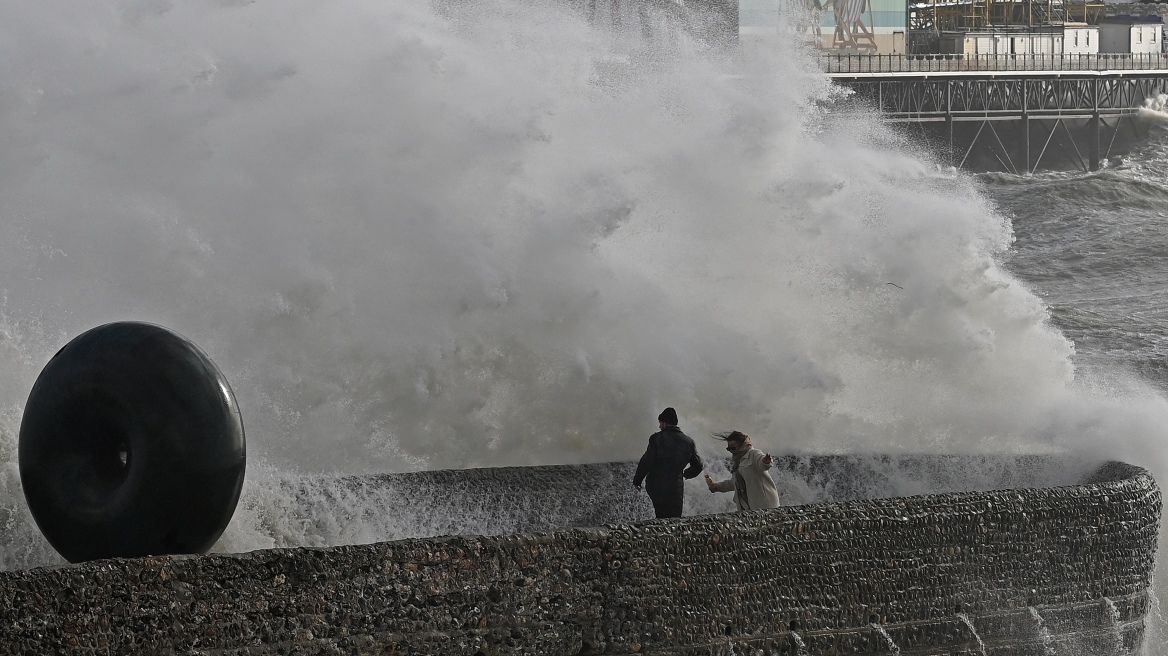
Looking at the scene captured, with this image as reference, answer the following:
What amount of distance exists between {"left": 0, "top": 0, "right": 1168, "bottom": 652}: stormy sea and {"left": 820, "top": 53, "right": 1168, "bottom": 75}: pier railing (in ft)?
118

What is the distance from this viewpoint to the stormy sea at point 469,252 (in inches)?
438

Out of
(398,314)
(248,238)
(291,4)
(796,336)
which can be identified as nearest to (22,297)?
(248,238)

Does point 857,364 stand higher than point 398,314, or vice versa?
point 398,314

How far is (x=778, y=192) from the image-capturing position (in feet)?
41.3

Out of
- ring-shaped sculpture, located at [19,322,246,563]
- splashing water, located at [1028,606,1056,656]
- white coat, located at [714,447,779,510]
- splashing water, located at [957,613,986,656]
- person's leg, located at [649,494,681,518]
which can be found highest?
ring-shaped sculpture, located at [19,322,246,563]

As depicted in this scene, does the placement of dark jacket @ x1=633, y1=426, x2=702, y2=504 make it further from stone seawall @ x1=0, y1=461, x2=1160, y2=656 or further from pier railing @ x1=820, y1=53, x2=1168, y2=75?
pier railing @ x1=820, y1=53, x2=1168, y2=75

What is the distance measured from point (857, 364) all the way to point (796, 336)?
0.58m

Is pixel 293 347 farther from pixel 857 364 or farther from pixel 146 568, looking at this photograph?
pixel 146 568

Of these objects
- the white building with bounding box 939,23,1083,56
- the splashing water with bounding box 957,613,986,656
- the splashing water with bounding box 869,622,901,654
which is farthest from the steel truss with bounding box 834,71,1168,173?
the splashing water with bounding box 869,622,901,654

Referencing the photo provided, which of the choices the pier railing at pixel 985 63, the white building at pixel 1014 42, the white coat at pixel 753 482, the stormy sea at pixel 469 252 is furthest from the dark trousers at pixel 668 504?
the white building at pixel 1014 42

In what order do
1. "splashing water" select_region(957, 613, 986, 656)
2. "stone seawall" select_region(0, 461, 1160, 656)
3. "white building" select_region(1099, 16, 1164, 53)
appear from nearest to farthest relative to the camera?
"stone seawall" select_region(0, 461, 1160, 656) → "splashing water" select_region(957, 613, 986, 656) → "white building" select_region(1099, 16, 1164, 53)

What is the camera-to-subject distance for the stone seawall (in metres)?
5.00

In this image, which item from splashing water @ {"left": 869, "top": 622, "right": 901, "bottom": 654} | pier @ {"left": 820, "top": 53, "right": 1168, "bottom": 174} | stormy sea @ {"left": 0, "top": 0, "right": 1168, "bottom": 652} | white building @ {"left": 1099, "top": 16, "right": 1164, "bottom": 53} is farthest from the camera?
white building @ {"left": 1099, "top": 16, "right": 1164, "bottom": 53}

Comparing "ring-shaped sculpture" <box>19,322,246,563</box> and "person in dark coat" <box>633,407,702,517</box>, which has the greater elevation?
"ring-shaped sculpture" <box>19,322,246,563</box>
